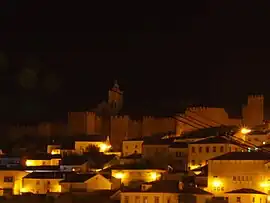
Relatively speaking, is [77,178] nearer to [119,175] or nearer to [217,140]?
[119,175]

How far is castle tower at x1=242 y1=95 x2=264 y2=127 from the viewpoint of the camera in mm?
58406

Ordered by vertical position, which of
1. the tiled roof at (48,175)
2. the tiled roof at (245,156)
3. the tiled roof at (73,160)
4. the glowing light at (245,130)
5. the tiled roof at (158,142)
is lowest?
the tiled roof at (48,175)

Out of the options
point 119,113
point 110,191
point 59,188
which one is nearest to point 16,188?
point 59,188

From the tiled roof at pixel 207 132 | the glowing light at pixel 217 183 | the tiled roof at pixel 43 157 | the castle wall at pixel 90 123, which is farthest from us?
the castle wall at pixel 90 123

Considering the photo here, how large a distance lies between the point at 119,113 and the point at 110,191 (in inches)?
858

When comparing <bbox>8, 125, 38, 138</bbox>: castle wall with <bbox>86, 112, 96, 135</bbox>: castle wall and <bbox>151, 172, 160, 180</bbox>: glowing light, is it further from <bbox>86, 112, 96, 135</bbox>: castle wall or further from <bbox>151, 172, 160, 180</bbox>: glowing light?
<bbox>151, 172, 160, 180</bbox>: glowing light

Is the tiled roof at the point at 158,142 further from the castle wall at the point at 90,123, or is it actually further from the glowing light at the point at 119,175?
the castle wall at the point at 90,123

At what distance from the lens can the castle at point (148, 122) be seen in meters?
58.3

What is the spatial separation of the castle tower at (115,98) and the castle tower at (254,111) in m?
8.60

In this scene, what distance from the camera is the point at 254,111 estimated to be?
59.1 m

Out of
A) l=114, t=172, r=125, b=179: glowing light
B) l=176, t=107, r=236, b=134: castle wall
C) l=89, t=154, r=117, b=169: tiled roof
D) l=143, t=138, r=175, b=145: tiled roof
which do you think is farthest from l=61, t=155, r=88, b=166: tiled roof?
l=176, t=107, r=236, b=134: castle wall

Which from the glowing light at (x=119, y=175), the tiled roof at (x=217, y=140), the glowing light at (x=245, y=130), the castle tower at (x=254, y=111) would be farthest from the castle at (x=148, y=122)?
the glowing light at (x=119, y=175)

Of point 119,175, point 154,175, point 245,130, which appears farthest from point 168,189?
point 245,130

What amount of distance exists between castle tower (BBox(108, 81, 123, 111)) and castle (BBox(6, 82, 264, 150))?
8.18 ft
